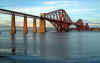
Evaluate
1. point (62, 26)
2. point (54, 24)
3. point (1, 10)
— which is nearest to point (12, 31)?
point (1, 10)

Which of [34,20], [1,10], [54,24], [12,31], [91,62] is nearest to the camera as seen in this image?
[91,62]

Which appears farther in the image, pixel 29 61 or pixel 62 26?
pixel 62 26

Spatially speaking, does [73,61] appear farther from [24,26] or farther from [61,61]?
[24,26]

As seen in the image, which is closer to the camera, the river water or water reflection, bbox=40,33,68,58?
the river water

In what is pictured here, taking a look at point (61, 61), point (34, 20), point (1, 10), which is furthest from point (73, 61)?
point (34, 20)

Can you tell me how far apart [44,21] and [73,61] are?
6233 cm

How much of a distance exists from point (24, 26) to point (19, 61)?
4820 cm

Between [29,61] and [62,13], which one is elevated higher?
[62,13]

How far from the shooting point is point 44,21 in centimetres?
7088

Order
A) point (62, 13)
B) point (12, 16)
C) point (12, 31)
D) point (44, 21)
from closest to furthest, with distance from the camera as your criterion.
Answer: point (12, 16) → point (12, 31) → point (44, 21) → point (62, 13)

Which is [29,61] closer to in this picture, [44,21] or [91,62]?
[91,62]

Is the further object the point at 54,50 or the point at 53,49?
the point at 53,49

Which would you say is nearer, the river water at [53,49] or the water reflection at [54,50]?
the river water at [53,49]

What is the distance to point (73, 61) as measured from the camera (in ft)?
29.2
